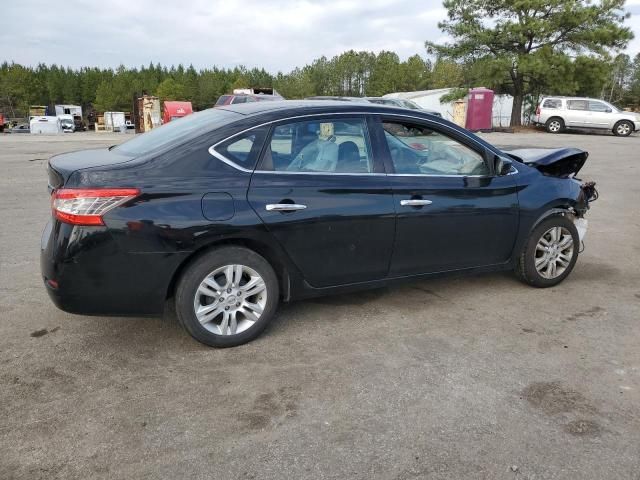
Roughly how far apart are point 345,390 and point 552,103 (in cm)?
2798

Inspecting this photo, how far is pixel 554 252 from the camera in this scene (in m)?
4.76

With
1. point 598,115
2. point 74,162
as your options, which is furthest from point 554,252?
point 598,115

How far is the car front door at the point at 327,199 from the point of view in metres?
3.58

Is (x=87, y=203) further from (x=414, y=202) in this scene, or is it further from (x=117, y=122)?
(x=117, y=122)

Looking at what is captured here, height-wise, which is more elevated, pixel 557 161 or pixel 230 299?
pixel 557 161

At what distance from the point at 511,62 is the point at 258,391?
30.7 metres

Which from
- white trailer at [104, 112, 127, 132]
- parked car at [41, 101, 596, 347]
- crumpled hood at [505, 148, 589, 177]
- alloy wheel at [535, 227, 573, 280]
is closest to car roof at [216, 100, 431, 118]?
parked car at [41, 101, 596, 347]

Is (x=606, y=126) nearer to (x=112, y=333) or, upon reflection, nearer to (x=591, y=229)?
(x=591, y=229)

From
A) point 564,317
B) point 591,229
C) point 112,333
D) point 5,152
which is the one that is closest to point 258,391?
point 112,333

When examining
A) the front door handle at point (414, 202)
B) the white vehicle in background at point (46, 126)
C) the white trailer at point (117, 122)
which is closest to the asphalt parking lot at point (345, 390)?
the front door handle at point (414, 202)

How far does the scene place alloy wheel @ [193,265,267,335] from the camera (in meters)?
3.47

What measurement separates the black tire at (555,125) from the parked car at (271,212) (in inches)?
996

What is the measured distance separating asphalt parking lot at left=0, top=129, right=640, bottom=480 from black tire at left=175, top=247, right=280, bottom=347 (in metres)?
0.10

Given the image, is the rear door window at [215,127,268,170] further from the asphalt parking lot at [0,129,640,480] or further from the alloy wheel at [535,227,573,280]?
the alloy wheel at [535,227,573,280]
